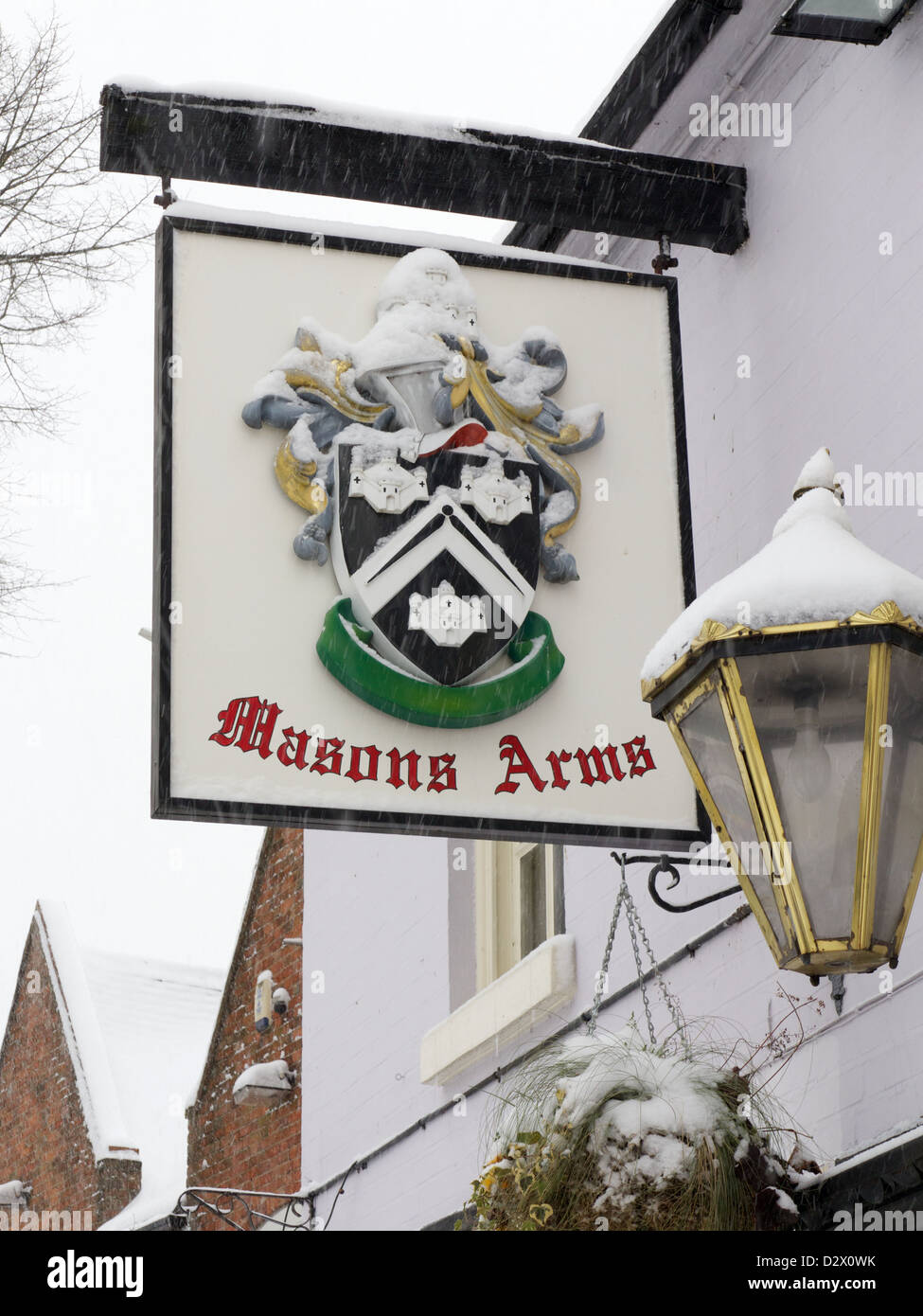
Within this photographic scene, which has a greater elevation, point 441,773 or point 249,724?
point 249,724

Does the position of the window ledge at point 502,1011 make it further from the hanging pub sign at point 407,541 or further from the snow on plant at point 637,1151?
the snow on plant at point 637,1151

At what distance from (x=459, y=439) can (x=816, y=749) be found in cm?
177

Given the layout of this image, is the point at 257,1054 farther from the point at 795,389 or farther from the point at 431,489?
the point at 431,489

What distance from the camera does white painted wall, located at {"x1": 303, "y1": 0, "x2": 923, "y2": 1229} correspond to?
512 cm

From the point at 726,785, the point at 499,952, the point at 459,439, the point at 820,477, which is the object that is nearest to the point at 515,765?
the point at 459,439

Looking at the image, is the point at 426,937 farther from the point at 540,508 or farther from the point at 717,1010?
the point at 540,508

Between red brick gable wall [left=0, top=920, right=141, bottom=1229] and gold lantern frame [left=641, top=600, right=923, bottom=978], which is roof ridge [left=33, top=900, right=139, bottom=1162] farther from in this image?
gold lantern frame [left=641, top=600, right=923, bottom=978]

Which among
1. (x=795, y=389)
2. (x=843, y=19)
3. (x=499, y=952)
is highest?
(x=843, y=19)

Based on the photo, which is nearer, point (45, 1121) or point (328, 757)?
point (328, 757)

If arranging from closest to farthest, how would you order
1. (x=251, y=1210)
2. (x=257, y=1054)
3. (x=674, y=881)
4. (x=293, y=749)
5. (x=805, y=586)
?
1. (x=805, y=586)
2. (x=293, y=749)
3. (x=674, y=881)
4. (x=251, y=1210)
5. (x=257, y=1054)

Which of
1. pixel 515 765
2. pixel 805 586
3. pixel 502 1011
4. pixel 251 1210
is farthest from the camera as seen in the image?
pixel 251 1210

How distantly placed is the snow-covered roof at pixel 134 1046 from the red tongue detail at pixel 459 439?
957 cm

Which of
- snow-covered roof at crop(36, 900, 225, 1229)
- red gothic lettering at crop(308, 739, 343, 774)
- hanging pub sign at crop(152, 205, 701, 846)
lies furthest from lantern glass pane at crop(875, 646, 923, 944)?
snow-covered roof at crop(36, 900, 225, 1229)

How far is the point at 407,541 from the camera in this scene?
5.14 m
